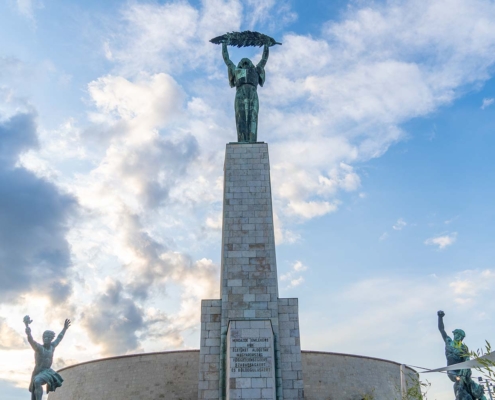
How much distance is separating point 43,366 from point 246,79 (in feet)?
39.3

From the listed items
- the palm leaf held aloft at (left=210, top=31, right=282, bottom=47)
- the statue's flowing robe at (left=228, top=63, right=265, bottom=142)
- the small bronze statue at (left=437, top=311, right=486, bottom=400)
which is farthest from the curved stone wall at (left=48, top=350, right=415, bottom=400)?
the palm leaf held aloft at (left=210, top=31, right=282, bottom=47)

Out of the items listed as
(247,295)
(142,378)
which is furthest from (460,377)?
(142,378)

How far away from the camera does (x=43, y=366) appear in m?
14.0

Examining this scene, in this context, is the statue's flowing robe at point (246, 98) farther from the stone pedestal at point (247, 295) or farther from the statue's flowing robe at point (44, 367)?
the statue's flowing robe at point (44, 367)

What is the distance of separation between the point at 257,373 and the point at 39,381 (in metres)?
6.09

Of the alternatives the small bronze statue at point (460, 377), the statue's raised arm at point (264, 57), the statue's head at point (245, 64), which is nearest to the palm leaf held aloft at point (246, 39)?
the statue's raised arm at point (264, 57)

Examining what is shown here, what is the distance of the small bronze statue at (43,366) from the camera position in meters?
13.6

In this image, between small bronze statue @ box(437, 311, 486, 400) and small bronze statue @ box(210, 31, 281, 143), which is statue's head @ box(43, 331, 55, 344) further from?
small bronze statue @ box(437, 311, 486, 400)

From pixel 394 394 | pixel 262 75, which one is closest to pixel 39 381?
pixel 262 75

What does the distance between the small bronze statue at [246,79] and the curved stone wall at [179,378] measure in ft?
38.8

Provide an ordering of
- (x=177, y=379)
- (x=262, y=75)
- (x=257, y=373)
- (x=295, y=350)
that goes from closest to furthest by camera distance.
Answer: (x=257, y=373) < (x=295, y=350) < (x=262, y=75) < (x=177, y=379)

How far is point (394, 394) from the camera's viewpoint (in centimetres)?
2472

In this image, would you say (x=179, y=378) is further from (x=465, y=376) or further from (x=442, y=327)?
(x=465, y=376)

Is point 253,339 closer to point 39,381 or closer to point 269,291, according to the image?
point 269,291
